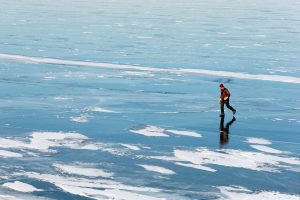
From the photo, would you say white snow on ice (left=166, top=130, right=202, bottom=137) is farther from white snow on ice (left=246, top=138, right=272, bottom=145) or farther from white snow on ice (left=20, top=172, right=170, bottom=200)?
white snow on ice (left=20, top=172, right=170, bottom=200)

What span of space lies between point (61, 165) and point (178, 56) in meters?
18.7

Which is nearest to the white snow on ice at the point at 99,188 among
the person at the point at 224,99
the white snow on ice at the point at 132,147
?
the white snow on ice at the point at 132,147

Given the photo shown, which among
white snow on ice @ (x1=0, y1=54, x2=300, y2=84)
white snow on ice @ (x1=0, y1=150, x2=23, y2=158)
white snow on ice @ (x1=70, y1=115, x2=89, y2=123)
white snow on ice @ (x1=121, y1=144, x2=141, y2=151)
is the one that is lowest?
white snow on ice @ (x1=0, y1=150, x2=23, y2=158)

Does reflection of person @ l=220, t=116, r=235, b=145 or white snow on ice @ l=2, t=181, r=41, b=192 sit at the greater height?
reflection of person @ l=220, t=116, r=235, b=145

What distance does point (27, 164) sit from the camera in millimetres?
12422

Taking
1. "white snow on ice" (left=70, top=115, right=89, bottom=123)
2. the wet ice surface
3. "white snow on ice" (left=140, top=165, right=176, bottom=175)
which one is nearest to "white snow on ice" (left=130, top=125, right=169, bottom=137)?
the wet ice surface

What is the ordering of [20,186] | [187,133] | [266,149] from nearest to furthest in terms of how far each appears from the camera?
1. [20,186]
2. [266,149]
3. [187,133]

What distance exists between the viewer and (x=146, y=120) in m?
16.8

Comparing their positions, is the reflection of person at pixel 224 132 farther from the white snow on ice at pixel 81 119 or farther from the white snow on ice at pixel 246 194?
the white snow on ice at pixel 81 119

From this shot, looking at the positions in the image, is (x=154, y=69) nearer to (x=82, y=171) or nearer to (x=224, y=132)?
(x=224, y=132)

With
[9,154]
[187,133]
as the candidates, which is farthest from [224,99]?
[9,154]

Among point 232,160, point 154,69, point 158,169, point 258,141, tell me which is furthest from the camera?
point 154,69

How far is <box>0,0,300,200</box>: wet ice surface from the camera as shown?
11422mm

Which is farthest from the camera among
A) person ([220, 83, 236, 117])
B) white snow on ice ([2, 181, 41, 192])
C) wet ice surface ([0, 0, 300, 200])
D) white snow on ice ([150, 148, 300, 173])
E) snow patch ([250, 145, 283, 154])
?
person ([220, 83, 236, 117])
